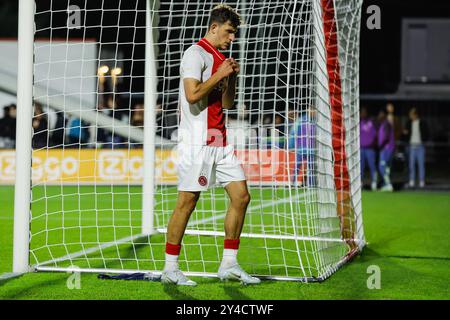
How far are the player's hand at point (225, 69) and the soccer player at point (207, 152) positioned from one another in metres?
0.06

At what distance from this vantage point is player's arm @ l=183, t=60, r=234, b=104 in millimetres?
5926

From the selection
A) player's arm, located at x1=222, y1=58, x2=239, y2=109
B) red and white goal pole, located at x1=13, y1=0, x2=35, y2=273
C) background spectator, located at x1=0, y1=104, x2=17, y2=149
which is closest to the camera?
player's arm, located at x1=222, y1=58, x2=239, y2=109

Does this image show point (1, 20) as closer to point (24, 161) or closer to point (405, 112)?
point (405, 112)

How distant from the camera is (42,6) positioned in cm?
2988

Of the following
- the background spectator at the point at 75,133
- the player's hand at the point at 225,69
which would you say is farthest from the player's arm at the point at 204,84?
the background spectator at the point at 75,133

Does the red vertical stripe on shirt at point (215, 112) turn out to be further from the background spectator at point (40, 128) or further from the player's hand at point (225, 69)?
the background spectator at point (40, 128)

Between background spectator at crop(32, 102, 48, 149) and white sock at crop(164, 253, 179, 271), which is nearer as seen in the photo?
white sock at crop(164, 253, 179, 271)

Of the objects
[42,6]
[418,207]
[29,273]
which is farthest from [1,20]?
[29,273]

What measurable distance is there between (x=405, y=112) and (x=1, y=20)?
65.1 feet

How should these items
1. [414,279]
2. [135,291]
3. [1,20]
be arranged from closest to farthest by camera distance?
1. [135,291]
2. [414,279]
3. [1,20]

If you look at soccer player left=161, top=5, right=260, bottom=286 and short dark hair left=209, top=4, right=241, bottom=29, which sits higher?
short dark hair left=209, top=4, right=241, bottom=29

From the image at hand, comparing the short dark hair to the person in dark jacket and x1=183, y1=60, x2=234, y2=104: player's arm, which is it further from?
the person in dark jacket

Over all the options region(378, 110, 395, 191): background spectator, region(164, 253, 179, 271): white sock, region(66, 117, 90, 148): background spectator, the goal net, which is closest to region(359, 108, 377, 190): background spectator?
region(378, 110, 395, 191): background spectator

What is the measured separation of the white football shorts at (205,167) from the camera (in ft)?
20.2
